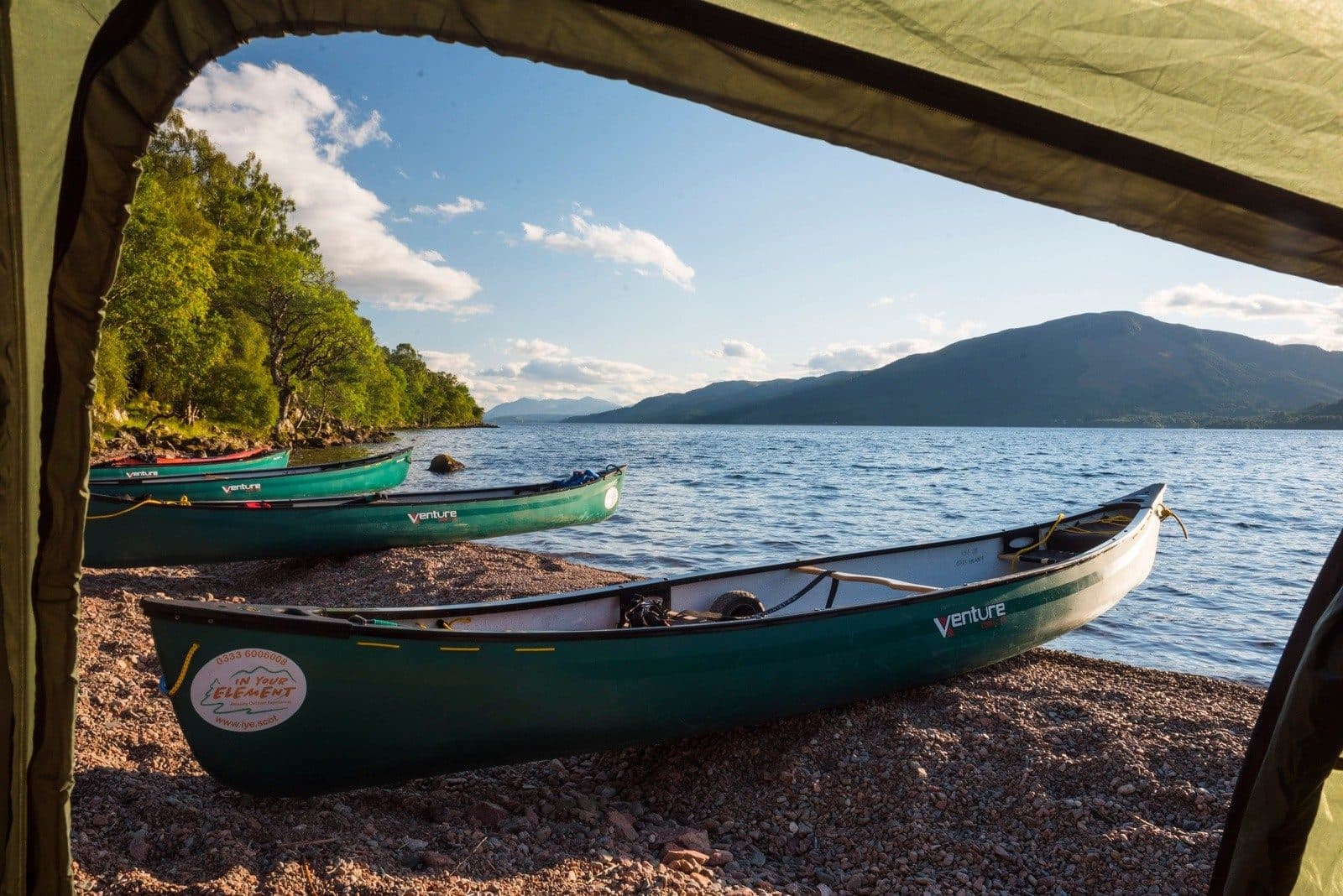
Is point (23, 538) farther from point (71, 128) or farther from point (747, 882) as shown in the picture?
point (747, 882)

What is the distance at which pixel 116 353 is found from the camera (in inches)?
981

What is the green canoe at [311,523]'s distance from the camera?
382 inches

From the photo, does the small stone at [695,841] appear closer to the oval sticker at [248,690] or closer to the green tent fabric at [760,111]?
the oval sticker at [248,690]

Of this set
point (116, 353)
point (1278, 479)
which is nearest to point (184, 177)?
point (116, 353)

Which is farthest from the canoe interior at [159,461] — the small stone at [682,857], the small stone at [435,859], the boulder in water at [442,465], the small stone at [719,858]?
the small stone at [719,858]

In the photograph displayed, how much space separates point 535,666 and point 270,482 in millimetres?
11941

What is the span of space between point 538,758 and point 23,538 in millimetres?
3527

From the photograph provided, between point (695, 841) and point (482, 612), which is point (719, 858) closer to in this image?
point (695, 841)

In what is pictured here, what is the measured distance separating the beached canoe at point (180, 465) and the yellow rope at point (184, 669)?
13.0 meters

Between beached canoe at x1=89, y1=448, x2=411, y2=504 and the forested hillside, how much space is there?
851 centimetres

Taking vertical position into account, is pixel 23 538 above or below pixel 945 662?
above

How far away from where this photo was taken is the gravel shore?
3.62 meters

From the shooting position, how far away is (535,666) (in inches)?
179

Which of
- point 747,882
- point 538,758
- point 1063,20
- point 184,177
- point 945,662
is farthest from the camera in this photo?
point 184,177
